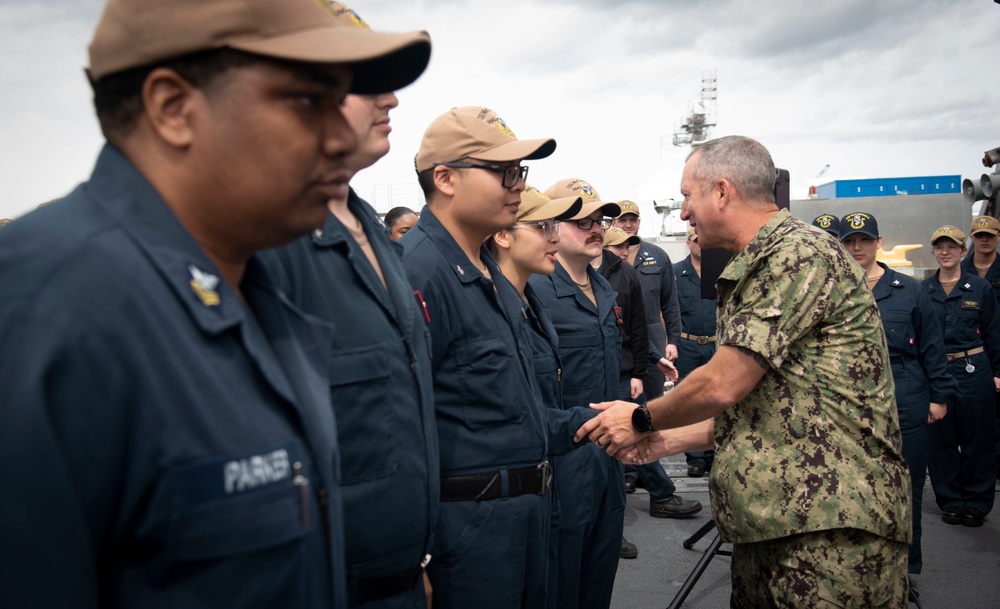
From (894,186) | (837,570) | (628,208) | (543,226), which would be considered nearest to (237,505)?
(837,570)

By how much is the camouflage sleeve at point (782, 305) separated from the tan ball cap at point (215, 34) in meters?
1.83

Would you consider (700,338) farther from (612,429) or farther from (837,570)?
(837,570)

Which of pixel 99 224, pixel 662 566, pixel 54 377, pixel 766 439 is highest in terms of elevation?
pixel 99 224

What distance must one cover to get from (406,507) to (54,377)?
1058 mm

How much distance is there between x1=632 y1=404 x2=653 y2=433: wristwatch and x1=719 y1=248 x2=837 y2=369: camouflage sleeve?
66 centimetres

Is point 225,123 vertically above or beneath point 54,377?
above

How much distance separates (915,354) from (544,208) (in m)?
3.30

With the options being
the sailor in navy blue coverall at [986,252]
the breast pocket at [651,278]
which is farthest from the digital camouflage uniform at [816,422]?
the sailor in navy blue coverall at [986,252]

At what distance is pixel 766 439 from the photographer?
8.61 ft

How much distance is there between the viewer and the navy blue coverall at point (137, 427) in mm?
838

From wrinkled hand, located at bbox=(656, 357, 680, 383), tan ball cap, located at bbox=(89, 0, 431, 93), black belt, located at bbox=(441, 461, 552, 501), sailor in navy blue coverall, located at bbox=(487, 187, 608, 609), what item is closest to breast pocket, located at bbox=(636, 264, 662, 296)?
wrinkled hand, located at bbox=(656, 357, 680, 383)

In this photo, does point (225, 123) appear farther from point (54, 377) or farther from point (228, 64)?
point (54, 377)

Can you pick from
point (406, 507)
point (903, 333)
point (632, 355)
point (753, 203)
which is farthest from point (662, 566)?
point (406, 507)

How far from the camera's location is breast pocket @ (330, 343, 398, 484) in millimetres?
1704
